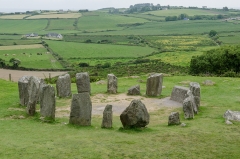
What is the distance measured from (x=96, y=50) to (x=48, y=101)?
8103 cm

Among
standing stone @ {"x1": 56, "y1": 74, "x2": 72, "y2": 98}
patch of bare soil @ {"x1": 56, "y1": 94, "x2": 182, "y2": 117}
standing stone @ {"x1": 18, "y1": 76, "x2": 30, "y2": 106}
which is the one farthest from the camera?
standing stone @ {"x1": 56, "y1": 74, "x2": 72, "y2": 98}

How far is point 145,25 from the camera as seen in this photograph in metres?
Result: 182

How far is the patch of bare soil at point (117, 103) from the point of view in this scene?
85.6 ft

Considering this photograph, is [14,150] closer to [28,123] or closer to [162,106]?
[28,123]

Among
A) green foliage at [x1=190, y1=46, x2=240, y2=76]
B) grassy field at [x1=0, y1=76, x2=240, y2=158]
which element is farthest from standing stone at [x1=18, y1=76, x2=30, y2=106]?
green foliage at [x1=190, y1=46, x2=240, y2=76]

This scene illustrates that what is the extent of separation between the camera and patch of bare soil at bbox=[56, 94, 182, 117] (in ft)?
85.6

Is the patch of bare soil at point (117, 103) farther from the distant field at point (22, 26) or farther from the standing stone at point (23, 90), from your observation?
the distant field at point (22, 26)

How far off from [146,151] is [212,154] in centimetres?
295

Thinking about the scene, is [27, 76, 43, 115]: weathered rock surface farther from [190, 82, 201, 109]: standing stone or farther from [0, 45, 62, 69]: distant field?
[0, 45, 62, 69]: distant field

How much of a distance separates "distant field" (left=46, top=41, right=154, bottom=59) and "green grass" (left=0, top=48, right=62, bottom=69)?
5165 millimetres

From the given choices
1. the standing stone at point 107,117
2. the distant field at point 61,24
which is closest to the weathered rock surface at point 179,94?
the standing stone at point 107,117

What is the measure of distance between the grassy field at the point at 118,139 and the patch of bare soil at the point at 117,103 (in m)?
1.91

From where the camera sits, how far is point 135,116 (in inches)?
778

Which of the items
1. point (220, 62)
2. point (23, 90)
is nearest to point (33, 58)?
point (220, 62)
